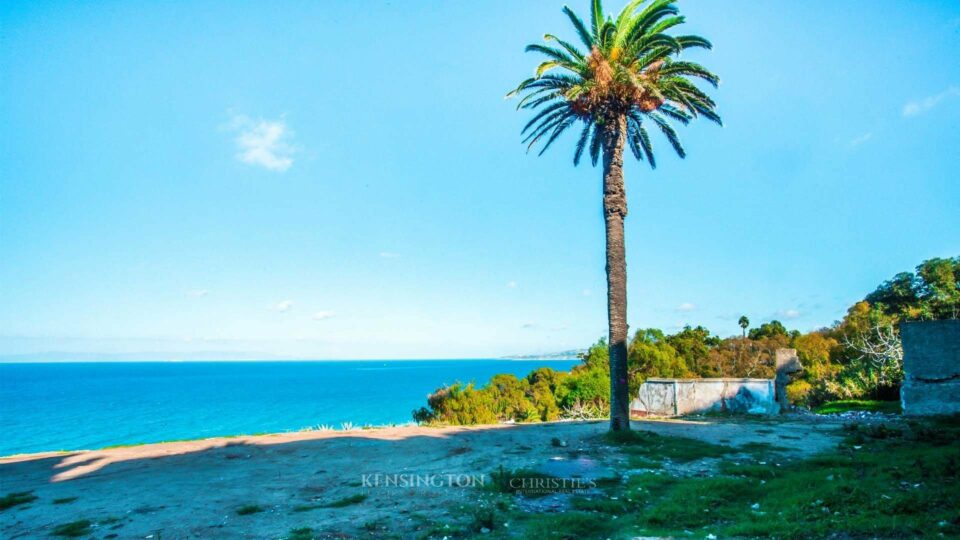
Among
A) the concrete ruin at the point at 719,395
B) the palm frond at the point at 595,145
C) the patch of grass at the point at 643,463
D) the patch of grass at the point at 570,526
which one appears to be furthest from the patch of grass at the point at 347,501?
the concrete ruin at the point at 719,395

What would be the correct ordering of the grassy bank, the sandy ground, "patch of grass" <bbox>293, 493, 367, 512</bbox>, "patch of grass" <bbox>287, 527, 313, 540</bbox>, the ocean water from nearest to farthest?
the grassy bank
"patch of grass" <bbox>287, 527, 313, 540</bbox>
the sandy ground
"patch of grass" <bbox>293, 493, 367, 512</bbox>
the ocean water

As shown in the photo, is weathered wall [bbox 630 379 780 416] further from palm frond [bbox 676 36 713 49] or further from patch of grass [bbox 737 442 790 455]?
palm frond [bbox 676 36 713 49]

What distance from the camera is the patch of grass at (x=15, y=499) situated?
8.97m

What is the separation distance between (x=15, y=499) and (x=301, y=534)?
7.10 m

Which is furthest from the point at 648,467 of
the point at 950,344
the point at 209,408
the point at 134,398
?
the point at 134,398

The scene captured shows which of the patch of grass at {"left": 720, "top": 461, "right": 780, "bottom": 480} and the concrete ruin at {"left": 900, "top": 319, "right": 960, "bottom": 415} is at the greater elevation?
the concrete ruin at {"left": 900, "top": 319, "right": 960, "bottom": 415}

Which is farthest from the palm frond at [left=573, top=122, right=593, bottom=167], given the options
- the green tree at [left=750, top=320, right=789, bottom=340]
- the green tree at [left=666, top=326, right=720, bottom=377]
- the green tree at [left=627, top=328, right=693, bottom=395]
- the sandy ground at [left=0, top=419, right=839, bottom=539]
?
the green tree at [left=750, top=320, right=789, bottom=340]

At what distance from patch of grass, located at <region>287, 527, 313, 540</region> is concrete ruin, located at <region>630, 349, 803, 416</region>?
21387mm

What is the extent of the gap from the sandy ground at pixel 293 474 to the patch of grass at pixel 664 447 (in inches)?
30.2

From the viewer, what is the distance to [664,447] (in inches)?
523

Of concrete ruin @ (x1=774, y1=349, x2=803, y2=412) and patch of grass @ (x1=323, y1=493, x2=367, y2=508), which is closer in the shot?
patch of grass @ (x1=323, y1=493, x2=367, y2=508)

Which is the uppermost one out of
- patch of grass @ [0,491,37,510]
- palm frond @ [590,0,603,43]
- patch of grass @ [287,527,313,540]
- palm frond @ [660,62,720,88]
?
palm frond @ [590,0,603,43]

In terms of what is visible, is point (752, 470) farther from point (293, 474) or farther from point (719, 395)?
point (719, 395)

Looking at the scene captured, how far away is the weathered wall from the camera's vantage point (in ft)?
75.7
